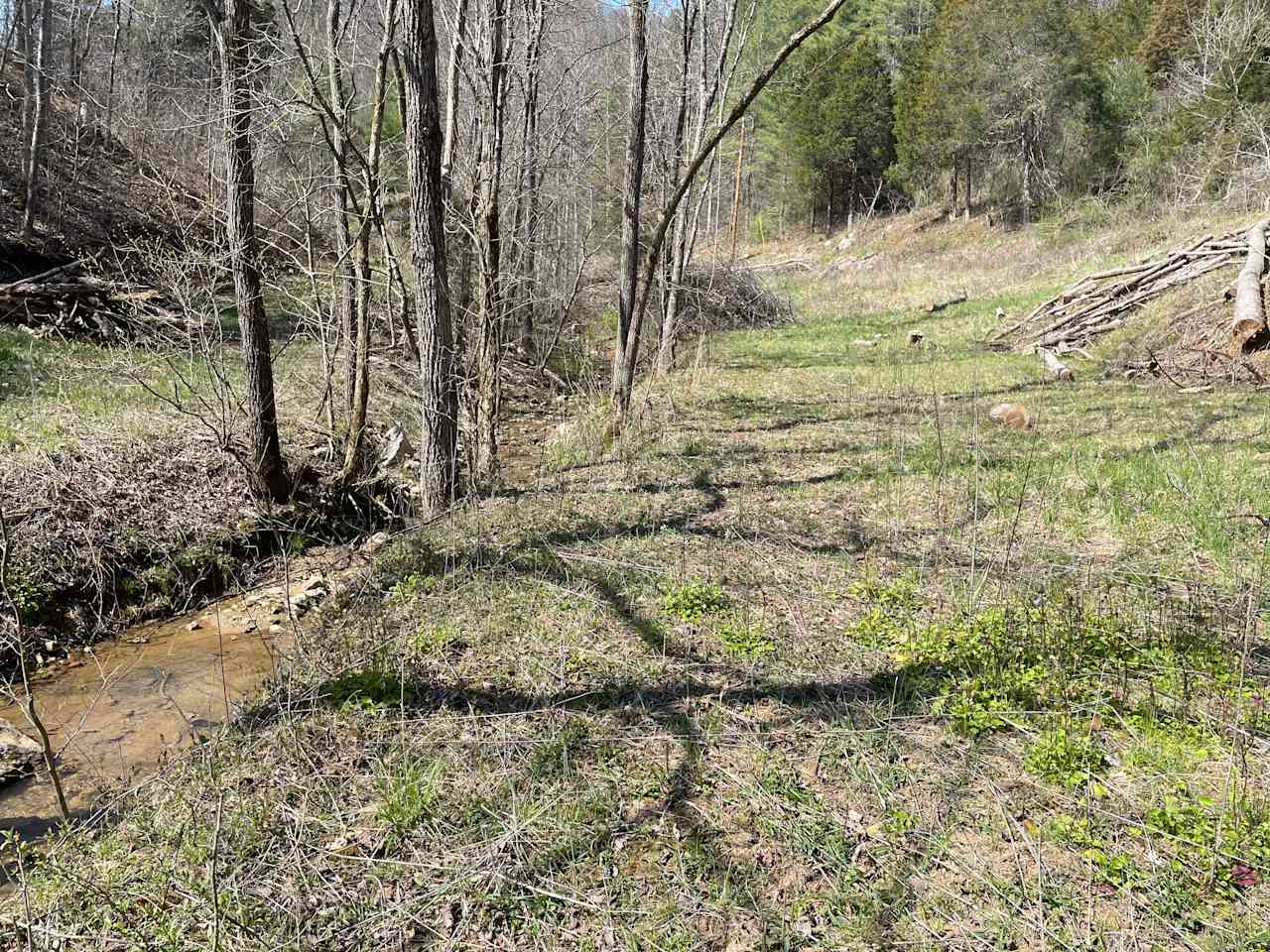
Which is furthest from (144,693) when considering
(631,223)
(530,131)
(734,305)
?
(734,305)

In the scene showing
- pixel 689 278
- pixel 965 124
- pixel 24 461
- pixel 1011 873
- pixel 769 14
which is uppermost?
pixel 769 14

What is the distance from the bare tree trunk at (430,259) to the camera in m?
5.98

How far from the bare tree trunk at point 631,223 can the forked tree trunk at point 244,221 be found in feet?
10.7

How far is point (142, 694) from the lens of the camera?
4.75 metres

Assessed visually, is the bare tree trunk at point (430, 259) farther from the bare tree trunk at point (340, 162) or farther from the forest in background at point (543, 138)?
the bare tree trunk at point (340, 162)

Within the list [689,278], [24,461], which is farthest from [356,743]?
[689,278]

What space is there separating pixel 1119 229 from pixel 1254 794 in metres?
25.1

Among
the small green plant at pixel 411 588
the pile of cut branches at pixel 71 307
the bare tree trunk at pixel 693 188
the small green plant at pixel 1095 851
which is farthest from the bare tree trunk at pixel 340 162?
the small green plant at pixel 1095 851

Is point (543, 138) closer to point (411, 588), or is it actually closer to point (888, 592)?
point (411, 588)

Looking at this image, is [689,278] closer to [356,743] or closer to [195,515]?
[195,515]

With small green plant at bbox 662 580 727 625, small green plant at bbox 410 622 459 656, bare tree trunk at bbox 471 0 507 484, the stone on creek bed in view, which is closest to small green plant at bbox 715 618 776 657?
small green plant at bbox 662 580 727 625

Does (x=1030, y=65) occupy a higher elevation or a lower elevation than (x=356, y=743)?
higher

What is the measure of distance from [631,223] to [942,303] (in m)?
13.5

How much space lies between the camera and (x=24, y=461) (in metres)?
6.13
